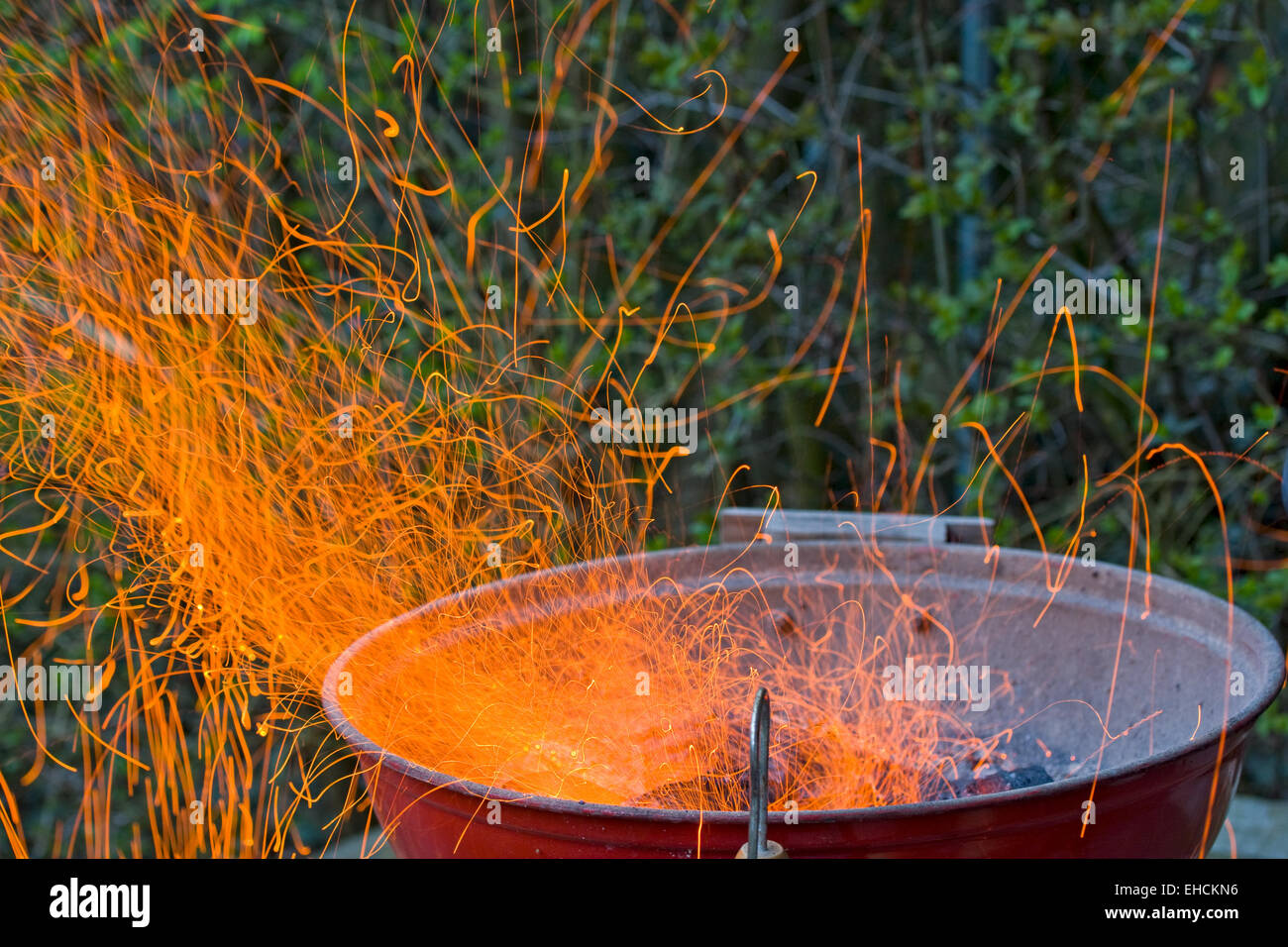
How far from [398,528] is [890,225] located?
203cm

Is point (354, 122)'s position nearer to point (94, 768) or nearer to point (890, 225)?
point (890, 225)

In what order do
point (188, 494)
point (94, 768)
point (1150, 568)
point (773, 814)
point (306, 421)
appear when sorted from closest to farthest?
point (773, 814) → point (188, 494) → point (306, 421) → point (1150, 568) → point (94, 768)

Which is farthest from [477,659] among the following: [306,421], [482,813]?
[306,421]

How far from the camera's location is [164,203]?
8.02 feet
